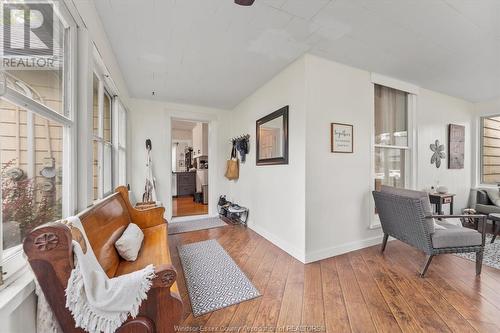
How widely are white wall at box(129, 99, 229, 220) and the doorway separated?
530 millimetres

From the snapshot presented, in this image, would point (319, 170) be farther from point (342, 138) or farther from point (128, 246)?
point (128, 246)

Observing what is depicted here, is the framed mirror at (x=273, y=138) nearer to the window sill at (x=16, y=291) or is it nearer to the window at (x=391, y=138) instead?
the window at (x=391, y=138)

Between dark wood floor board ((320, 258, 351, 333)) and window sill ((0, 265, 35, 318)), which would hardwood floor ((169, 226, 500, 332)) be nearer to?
dark wood floor board ((320, 258, 351, 333))

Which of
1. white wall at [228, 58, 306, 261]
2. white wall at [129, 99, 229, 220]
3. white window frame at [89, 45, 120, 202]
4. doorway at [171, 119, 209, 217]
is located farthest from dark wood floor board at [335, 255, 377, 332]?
doorway at [171, 119, 209, 217]

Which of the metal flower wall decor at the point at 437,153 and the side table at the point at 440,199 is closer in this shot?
the side table at the point at 440,199

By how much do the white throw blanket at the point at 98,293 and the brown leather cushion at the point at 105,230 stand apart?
0.96ft

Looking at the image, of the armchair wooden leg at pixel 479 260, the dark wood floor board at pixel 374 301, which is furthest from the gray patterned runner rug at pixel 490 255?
the dark wood floor board at pixel 374 301

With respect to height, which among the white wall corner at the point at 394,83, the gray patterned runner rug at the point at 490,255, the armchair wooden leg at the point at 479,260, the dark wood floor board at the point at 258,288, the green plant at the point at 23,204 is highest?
the white wall corner at the point at 394,83

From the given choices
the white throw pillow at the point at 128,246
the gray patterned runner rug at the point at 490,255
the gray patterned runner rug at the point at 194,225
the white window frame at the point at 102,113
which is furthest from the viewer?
the gray patterned runner rug at the point at 194,225

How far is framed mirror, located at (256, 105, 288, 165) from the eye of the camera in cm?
275

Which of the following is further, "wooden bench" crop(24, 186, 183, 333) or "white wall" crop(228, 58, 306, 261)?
"white wall" crop(228, 58, 306, 261)

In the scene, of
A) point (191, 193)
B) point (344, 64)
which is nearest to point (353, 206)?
point (344, 64)

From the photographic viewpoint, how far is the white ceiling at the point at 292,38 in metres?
1.67

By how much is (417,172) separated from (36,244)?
442cm
